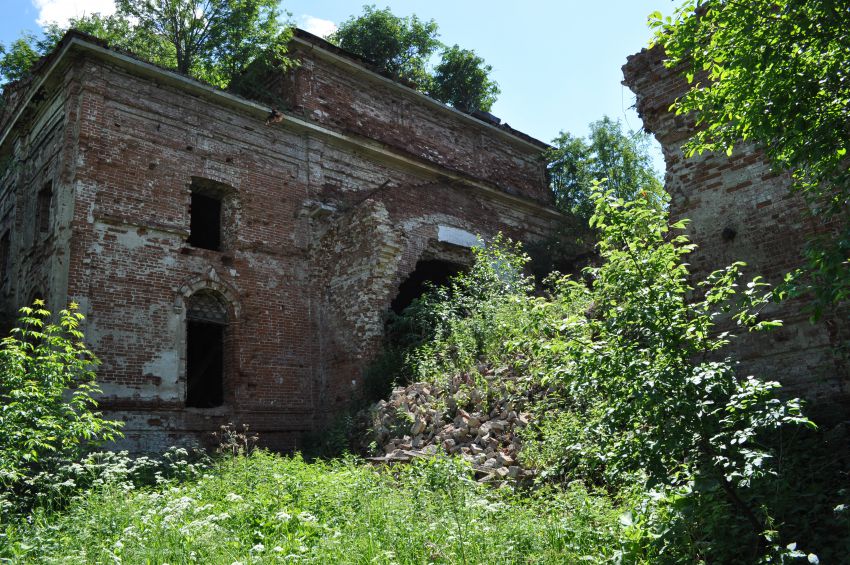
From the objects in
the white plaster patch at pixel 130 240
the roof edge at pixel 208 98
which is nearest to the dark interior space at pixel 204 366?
the white plaster patch at pixel 130 240

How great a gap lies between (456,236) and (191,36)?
10016 mm

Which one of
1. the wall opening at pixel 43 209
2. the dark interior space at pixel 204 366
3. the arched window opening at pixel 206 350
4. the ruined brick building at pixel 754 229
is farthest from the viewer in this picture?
the dark interior space at pixel 204 366

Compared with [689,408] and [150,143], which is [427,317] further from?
[689,408]

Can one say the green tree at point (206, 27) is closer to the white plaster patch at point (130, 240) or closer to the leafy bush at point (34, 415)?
the white plaster patch at point (130, 240)

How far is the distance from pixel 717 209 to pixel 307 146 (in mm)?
9920

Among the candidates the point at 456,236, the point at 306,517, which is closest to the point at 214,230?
the point at 456,236

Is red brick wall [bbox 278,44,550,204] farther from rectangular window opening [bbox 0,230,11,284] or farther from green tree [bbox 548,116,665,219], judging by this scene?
rectangular window opening [bbox 0,230,11,284]

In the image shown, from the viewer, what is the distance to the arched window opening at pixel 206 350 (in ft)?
42.3

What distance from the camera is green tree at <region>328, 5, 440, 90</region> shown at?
992 inches

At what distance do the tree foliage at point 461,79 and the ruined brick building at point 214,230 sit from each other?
422 inches

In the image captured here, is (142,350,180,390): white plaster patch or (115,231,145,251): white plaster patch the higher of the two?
(115,231,145,251): white plaster patch

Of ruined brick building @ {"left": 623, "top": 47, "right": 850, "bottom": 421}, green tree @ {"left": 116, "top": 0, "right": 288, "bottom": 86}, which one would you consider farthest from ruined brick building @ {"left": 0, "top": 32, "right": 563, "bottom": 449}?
ruined brick building @ {"left": 623, "top": 47, "right": 850, "bottom": 421}

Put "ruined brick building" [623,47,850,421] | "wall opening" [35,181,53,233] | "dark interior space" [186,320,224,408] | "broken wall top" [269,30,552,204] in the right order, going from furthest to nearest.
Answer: "broken wall top" [269,30,552,204]
"dark interior space" [186,320,224,408]
"wall opening" [35,181,53,233]
"ruined brick building" [623,47,850,421]

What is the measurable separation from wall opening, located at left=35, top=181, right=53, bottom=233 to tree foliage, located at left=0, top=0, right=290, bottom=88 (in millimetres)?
5941
